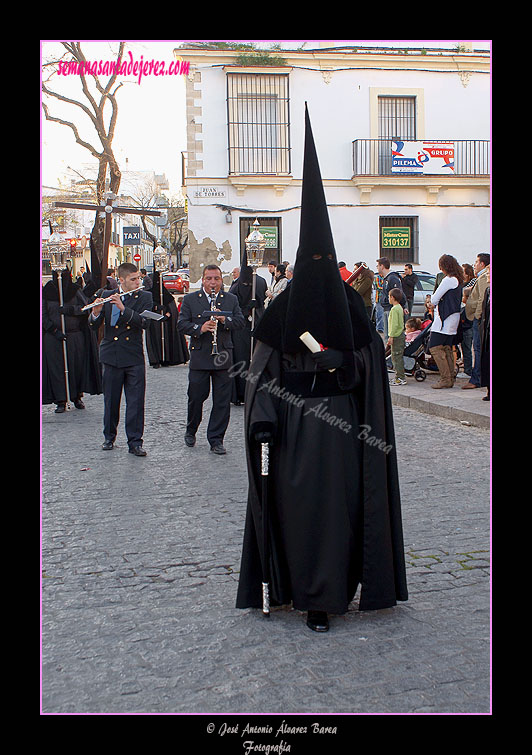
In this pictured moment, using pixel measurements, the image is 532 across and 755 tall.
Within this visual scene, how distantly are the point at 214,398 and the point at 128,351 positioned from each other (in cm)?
104

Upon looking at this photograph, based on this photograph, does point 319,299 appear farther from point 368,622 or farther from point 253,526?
point 368,622

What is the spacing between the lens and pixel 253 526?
4.31 meters

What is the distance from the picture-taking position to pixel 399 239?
28.5 meters

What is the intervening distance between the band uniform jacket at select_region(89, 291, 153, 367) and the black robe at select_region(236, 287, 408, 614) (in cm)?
453

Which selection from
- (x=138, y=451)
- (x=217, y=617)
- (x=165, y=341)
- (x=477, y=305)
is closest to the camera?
(x=217, y=617)

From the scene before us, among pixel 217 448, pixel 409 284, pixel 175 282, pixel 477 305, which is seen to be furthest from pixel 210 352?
pixel 175 282

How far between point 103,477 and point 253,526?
3638mm

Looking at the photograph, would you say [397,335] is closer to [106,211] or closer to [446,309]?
[446,309]

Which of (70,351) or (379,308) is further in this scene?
(379,308)

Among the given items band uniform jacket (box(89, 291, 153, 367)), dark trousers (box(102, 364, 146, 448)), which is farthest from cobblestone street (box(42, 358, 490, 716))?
band uniform jacket (box(89, 291, 153, 367))

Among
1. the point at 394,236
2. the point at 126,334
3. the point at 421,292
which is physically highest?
the point at 394,236

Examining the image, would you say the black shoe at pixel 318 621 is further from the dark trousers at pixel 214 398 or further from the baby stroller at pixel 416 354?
the baby stroller at pixel 416 354

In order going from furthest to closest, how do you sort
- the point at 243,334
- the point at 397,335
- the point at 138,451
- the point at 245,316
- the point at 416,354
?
1. the point at 416,354
2. the point at 397,335
3. the point at 245,316
4. the point at 243,334
5. the point at 138,451

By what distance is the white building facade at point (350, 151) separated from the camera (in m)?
27.1
